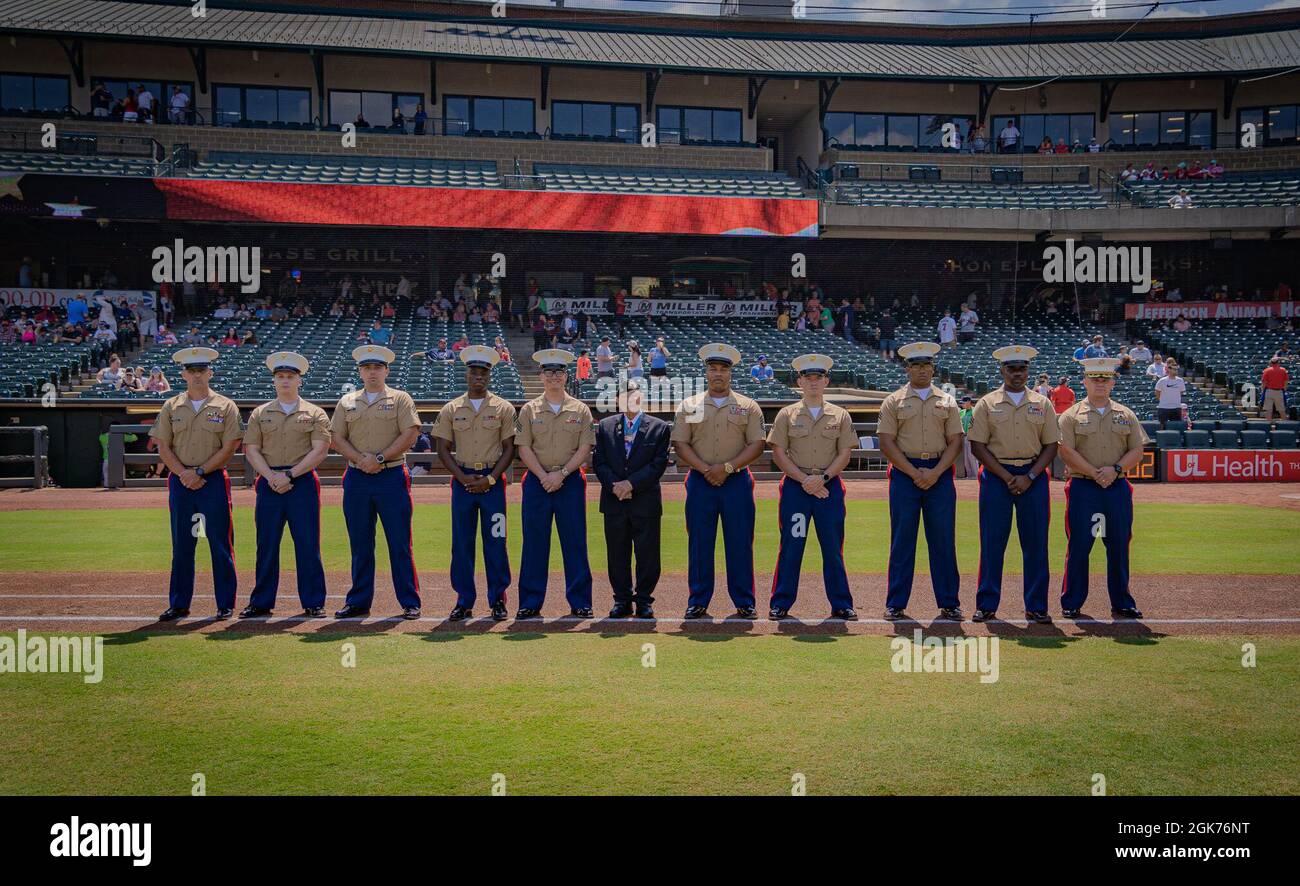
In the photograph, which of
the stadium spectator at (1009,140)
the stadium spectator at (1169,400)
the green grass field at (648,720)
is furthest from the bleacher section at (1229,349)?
the green grass field at (648,720)

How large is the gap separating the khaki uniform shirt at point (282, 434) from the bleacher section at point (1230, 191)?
33.5 meters

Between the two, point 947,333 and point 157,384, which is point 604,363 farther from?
point 947,333

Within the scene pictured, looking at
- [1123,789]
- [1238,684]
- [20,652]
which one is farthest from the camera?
[20,652]

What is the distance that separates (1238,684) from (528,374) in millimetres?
24976

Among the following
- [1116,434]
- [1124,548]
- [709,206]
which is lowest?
[1124,548]

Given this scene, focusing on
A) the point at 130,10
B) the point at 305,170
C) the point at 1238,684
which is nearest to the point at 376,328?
the point at 305,170

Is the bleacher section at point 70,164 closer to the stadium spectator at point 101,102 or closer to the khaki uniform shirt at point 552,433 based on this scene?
the stadium spectator at point 101,102

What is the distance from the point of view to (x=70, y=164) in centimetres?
2986

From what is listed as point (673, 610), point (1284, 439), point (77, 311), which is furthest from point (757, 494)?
point (77, 311)

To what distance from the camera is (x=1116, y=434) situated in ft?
28.3

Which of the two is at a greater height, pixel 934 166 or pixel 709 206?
pixel 934 166

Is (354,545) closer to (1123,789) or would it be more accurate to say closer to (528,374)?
(1123,789)

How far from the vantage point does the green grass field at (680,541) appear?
11508 mm

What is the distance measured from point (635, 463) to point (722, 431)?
2.62 feet
